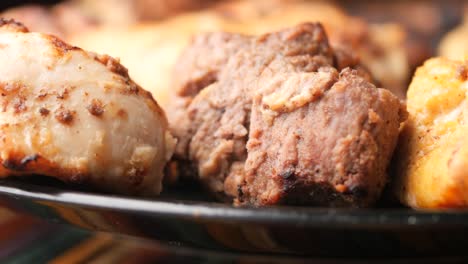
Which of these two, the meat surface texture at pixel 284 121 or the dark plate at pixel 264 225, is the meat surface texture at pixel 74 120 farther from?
the meat surface texture at pixel 284 121

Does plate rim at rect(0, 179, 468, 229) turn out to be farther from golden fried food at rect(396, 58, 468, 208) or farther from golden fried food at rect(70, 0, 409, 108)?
golden fried food at rect(70, 0, 409, 108)

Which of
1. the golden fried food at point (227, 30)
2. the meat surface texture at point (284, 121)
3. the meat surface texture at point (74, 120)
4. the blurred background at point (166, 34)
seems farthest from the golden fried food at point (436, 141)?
the golden fried food at point (227, 30)

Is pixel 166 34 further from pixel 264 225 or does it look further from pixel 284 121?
pixel 264 225

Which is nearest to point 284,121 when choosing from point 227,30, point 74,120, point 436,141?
point 436,141

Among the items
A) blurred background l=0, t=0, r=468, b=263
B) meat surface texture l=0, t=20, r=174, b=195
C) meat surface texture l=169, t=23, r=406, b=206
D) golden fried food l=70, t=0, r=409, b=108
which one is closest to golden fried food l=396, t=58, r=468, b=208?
meat surface texture l=169, t=23, r=406, b=206

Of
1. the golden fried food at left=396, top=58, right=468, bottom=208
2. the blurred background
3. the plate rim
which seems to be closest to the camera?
the plate rim

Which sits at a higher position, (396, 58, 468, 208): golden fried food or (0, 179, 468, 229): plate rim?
(396, 58, 468, 208): golden fried food
